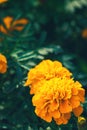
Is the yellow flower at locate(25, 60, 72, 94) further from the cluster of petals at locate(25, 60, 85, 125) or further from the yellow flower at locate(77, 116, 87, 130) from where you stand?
the yellow flower at locate(77, 116, 87, 130)

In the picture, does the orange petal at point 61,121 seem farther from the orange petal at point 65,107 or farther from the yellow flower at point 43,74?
the yellow flower at point 43,74

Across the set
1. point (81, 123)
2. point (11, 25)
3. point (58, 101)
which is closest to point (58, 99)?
point (58, 101)

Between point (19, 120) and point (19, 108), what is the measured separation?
70 millimetres

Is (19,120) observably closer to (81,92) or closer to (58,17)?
(81,92)

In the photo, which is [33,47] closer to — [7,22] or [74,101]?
[7,22]

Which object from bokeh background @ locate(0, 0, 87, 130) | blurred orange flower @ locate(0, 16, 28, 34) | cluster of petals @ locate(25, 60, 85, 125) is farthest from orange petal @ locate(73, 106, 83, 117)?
blurred orange flower @ locate(0, 16, 28, 34)

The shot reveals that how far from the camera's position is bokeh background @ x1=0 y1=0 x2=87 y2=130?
233cm

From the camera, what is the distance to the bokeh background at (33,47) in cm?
233

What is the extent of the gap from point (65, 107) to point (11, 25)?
113 centimetres

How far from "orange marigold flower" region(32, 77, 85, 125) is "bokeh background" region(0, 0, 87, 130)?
0.43ft

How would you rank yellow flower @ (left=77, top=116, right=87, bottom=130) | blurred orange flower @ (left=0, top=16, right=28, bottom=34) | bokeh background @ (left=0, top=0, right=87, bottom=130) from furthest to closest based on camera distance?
blurred orange flower @ (left=0, top=16, right=28, bottom=34)
bokeh background @ (left=0, top=0, right=87, bottom=130)
yellow flower @ (left=77, top=116, right=87, bottom=130)

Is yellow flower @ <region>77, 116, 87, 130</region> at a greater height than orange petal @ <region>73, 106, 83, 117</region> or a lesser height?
lesser

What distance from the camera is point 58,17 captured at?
12.0 feet

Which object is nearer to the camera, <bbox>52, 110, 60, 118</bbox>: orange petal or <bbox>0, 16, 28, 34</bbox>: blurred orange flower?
<bbox>52, 110, 60, 118</bbox>: orange petal
